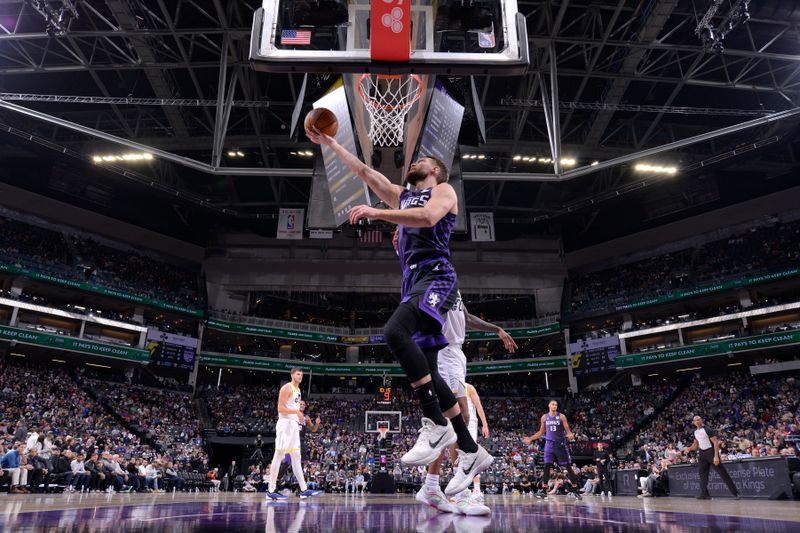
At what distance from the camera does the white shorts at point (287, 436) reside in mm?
7578

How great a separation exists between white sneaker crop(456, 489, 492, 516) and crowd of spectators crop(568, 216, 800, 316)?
30.1 meters

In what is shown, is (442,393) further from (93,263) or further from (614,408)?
(93,263)

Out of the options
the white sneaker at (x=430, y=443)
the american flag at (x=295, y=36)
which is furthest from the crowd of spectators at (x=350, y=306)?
the white sneaker at (x=430, y=443)

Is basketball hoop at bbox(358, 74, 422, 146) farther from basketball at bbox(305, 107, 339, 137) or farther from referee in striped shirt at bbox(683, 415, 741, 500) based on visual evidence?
referee in striped shirt at bbox(683, 415, 741, 500)

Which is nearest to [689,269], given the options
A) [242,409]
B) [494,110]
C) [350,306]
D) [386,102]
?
[494,110]

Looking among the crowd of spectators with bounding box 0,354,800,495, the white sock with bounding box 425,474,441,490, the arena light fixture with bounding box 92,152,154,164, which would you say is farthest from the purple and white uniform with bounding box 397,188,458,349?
the arena light fixture with bounding box 92,152,154,164

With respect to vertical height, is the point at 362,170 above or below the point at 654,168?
below

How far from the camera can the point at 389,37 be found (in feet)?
17.9

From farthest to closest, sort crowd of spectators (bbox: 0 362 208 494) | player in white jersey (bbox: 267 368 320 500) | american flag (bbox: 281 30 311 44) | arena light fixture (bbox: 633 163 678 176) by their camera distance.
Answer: arena light fixture (bbox: 633 163 678 176), crowd of spectators (bbox: 0 362 208 494), player in white jersey (bbox: 267 368 320 500), american flag (bbox: 281 30 311 44)

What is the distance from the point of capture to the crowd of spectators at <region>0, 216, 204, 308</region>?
28433 mm

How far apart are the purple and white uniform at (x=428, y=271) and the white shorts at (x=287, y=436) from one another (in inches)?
190

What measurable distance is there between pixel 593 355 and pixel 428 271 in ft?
104

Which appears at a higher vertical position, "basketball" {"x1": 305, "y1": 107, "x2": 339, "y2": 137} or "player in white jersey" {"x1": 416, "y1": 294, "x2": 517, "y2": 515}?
"basketball" {"x1": 305, "y1": 107, "x2": 339, "y2": 137}

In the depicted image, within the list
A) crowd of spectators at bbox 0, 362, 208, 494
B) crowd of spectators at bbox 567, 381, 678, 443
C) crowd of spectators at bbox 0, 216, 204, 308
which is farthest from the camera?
crowd of spectators at bbox 0, 216, 204, 308
